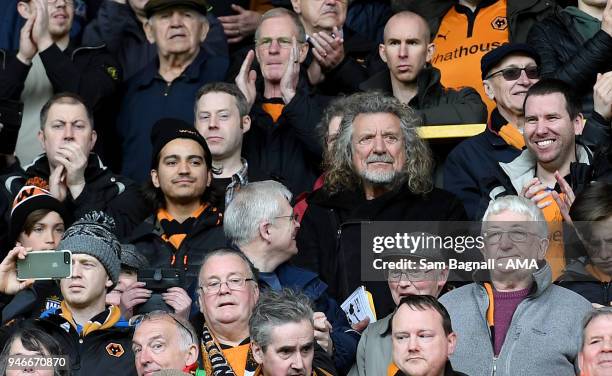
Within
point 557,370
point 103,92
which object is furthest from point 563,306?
point 103,92

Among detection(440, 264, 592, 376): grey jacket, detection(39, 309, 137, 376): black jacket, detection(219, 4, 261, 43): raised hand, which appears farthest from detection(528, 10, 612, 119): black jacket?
detection(39, 309, 137, 376): black jacket

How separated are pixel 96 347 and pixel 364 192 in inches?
78.7

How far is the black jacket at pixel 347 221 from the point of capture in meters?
10.0

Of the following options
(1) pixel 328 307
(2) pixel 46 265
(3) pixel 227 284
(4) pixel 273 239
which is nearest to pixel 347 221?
(4) pixel 273 239

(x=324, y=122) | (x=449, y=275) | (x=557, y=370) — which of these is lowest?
(x=557, y=370)

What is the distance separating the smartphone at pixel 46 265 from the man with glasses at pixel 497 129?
99.4 inches

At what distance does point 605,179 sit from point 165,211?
2.60 meters

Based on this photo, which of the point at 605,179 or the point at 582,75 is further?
the point at 582,75

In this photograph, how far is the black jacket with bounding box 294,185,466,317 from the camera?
32.9ft

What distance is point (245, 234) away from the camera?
9641mm

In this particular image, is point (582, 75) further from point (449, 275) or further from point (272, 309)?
point (272, 309)

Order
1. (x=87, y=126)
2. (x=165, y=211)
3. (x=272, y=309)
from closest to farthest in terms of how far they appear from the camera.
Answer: (x=272, y=309)
(x=165, y=211)
(x=87, y=126)

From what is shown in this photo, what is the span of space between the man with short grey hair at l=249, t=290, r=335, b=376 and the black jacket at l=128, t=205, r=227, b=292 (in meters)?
1.49

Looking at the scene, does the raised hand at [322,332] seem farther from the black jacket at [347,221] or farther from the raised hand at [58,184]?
the raised hand at [58,184]
